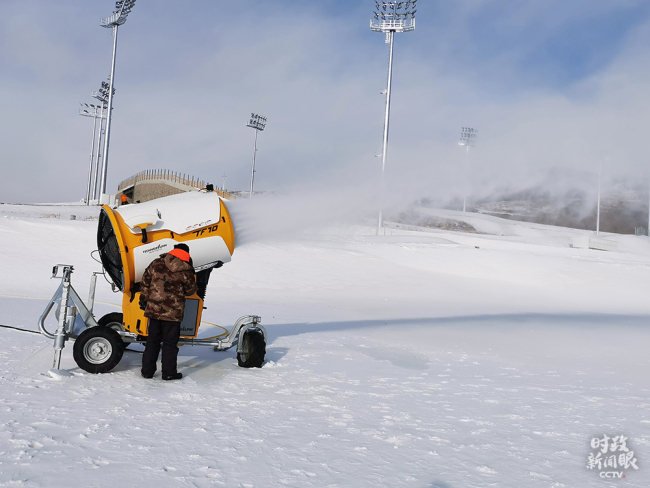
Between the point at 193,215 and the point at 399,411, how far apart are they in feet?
13.5

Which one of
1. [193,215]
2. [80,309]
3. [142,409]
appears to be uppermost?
[193,215]

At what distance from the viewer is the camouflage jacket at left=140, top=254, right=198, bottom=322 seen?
6.84 metres

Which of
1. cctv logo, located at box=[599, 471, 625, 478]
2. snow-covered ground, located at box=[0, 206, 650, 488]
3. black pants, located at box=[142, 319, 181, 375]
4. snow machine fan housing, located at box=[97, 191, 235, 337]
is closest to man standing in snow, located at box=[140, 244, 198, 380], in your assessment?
black pants, located at box=[142, 319, 181, 375]

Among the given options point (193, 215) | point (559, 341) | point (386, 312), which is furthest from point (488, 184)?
point (193, 215)

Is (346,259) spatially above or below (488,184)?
below

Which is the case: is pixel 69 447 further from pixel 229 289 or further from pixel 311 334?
pixel 229 289

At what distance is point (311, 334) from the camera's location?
37.1ft

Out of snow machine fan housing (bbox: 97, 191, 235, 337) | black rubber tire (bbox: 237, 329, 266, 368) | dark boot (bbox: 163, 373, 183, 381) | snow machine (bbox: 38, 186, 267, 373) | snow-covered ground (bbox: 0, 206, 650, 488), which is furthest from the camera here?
black rubber tire (bbox: 237, 329, 266, 368)

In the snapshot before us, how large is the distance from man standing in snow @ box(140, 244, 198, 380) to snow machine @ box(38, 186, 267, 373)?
1.38 feet

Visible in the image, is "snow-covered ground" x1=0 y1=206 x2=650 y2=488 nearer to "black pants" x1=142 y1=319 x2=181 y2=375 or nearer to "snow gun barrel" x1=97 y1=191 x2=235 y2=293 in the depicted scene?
"black pants" x1=142 y1=319 x2=181 y2=375

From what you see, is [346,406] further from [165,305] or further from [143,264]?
[143,264]

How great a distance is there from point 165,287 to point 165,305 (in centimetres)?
24

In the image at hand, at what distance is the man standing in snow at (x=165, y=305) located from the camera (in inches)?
269

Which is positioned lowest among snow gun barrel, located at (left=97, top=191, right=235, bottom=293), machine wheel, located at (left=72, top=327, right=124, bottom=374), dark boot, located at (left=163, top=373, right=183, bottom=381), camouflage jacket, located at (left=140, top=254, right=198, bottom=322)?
dark boot, located at (left=163, top=373, right=183, bottom=381)
